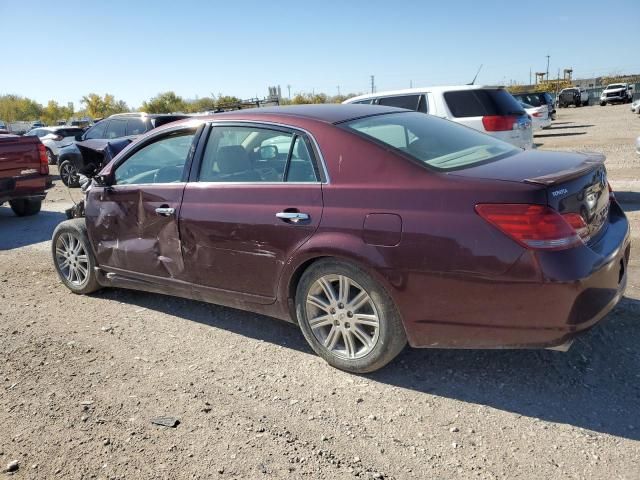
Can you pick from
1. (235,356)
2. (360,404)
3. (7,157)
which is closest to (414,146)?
(360,404)

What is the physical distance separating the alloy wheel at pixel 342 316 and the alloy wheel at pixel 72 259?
8.72 ft

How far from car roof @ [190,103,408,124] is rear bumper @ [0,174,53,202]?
20.9ft

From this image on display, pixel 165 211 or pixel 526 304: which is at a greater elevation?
pixel 165 211

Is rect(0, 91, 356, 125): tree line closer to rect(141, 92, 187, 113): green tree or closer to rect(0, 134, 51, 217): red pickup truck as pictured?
rect(141, 92, 187, 113): green tree

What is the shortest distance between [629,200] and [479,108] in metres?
2.49

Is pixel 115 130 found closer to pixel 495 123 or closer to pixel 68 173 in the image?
pixel 68 173

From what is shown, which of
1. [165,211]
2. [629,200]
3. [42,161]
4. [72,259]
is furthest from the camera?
[42,161]

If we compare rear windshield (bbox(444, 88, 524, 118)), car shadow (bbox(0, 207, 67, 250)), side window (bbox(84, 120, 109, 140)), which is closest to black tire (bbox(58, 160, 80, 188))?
side window (bbox(84, 120, 109, 140))

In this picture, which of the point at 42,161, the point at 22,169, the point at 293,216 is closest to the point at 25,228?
the point at 22,169

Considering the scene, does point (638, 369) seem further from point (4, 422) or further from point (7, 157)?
point (7, 157)

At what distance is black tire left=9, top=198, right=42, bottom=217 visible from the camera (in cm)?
988

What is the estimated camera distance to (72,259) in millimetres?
5133

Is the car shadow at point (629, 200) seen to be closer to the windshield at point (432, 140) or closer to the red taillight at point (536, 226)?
the windshield at point (432, 140)

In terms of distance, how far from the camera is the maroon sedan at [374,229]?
2.68 metres
